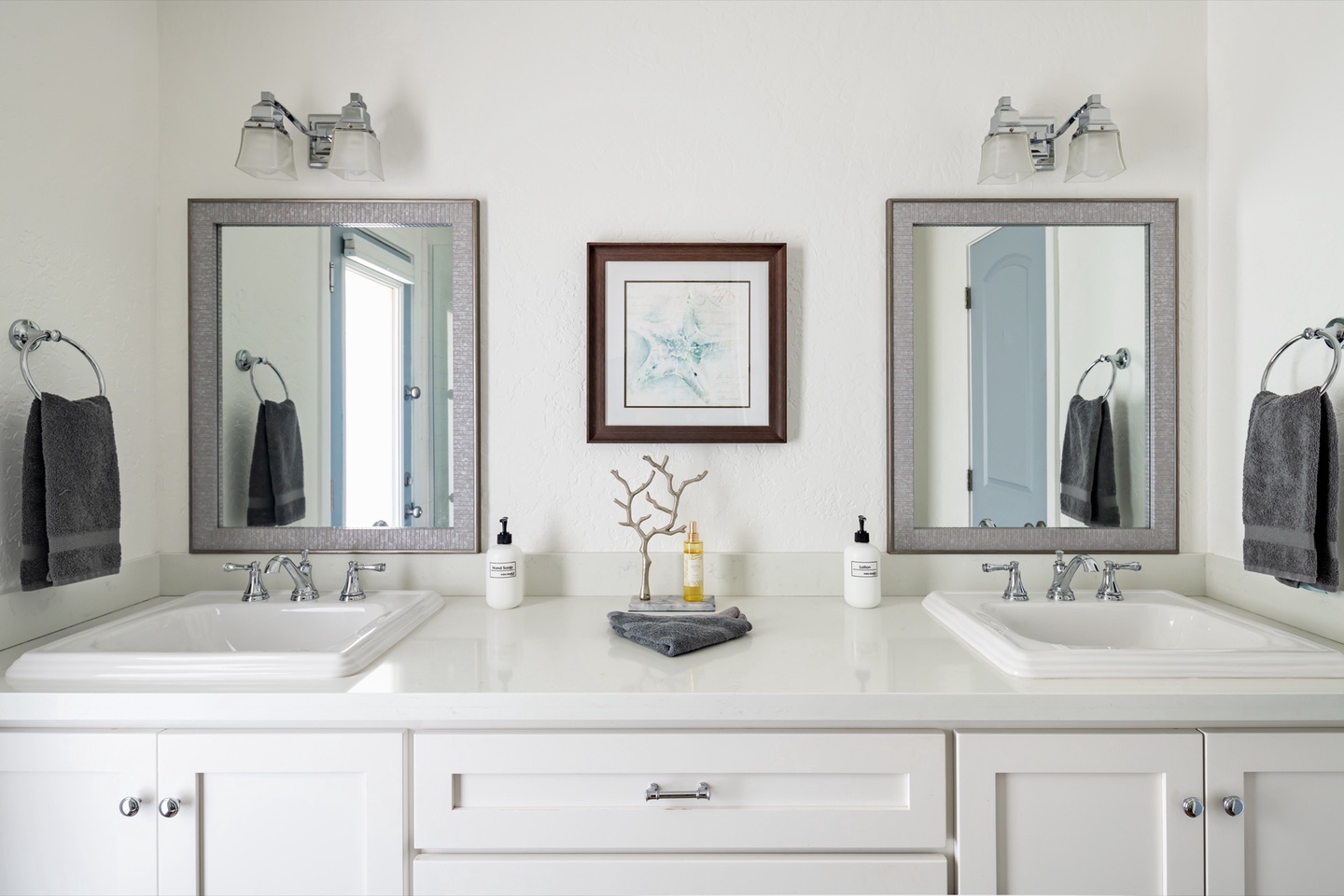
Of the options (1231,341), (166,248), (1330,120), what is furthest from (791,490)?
(166,248)

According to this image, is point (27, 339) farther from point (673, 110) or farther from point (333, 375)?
point (673, 110)

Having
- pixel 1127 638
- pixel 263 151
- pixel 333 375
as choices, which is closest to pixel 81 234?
pixel 263 151

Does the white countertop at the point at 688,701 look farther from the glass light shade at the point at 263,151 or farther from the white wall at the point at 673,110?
the glass light shade at the point at 263,151

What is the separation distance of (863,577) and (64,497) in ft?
4.97

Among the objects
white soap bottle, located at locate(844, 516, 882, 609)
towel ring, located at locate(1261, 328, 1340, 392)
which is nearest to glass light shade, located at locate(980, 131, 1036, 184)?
towel ring, located at locate(1261, 328, 1340, 392)

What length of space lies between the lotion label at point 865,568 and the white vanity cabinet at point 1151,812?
494 mm

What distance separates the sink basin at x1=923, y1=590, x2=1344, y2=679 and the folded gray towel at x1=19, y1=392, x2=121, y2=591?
160 cm

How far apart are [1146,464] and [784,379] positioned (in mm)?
856

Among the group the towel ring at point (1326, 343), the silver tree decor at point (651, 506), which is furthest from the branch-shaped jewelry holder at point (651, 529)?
the towel ring at point (1326, 343)

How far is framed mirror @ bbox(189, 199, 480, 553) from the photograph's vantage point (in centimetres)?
165

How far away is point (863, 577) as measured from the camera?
5.09 ft

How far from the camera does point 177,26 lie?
65.1 inches

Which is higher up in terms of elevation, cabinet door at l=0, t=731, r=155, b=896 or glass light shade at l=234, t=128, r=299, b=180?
glass light shade at l=234, t=128, r=299, b=180

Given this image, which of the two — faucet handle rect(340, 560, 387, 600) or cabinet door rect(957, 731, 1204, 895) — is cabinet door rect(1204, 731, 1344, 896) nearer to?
cabinet door rect(957, 731, 1204, 895)
